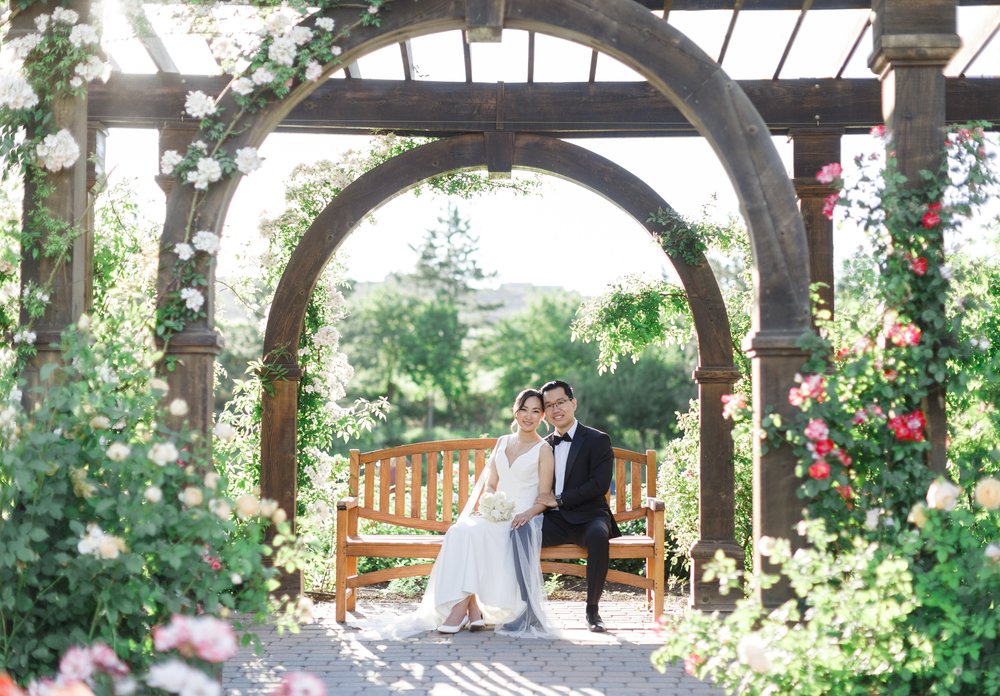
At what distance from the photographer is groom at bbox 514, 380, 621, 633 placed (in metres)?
5.69

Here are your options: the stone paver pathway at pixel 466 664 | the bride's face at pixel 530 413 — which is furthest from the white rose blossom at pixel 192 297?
the bride's face at pixel 530 413

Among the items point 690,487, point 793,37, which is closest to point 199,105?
point 793,37

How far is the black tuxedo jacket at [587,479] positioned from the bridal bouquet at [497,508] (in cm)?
27

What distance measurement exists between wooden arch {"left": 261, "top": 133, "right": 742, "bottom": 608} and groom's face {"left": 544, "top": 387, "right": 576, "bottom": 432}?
2.88 feet

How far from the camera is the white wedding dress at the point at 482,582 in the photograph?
554cm

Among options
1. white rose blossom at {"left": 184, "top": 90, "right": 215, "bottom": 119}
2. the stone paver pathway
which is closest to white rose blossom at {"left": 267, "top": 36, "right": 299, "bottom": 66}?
white rose blossom at {"left": 184, "top": 90, "right": 215, "bottom": 119}

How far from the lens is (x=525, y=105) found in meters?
6.17

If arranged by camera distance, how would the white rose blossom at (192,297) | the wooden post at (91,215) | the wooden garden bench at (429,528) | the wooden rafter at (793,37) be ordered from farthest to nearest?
the wooden garden bench at (429,528)
the wooden rafter at (793,37)
the wooden post at (91,215)
the white rose blossom at (192,297)

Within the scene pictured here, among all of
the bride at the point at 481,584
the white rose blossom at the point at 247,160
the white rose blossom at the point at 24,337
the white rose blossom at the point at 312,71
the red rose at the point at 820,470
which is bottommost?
the bride at the point at 481,584

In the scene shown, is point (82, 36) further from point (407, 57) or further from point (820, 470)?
point (820, 470)

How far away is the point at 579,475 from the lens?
6039mm

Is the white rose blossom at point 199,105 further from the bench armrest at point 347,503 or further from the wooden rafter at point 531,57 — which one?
the bench armrest at point 347,503

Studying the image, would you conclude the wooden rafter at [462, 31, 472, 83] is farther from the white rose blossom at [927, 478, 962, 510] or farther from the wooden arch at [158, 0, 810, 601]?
the white rose blossom at [927, 478, 962, 510]

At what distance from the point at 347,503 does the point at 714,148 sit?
3.22 meters
